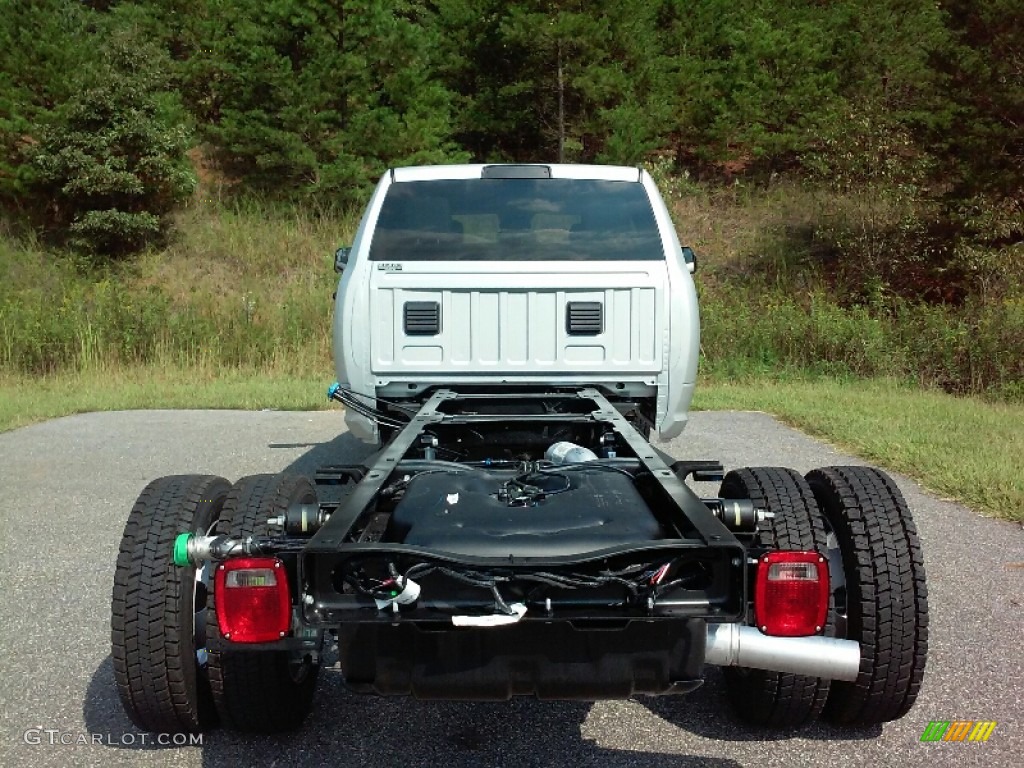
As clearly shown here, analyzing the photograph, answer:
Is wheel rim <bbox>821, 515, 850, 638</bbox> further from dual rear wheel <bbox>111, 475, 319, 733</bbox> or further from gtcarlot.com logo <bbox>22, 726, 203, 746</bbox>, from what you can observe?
gtcarlot.com logo <bbox>22, 726, 203, 746</bbox>

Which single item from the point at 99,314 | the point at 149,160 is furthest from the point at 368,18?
the point at 99,314

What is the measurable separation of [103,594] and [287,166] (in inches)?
757

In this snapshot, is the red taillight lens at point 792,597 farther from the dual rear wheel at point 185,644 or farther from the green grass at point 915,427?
the green grass at point 915,427

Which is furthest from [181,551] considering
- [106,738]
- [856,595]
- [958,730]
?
[958,730]

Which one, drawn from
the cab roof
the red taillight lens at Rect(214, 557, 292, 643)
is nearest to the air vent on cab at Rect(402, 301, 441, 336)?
the cab roof

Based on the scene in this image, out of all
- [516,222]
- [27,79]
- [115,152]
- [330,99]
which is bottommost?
[516,222]

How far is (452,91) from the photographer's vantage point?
23797mm

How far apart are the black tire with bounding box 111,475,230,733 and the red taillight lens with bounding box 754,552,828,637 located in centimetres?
167

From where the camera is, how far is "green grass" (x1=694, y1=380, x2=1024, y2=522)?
610cm

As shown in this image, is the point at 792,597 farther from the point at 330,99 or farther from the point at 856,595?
the point at 330,99

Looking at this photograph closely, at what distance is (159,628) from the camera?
8.78 ft

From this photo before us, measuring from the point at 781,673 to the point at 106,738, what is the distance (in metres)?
2.16

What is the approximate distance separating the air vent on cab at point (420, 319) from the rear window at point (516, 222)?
13.0 inches

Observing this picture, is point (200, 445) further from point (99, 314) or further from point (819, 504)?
Answer: point (99, 314)
